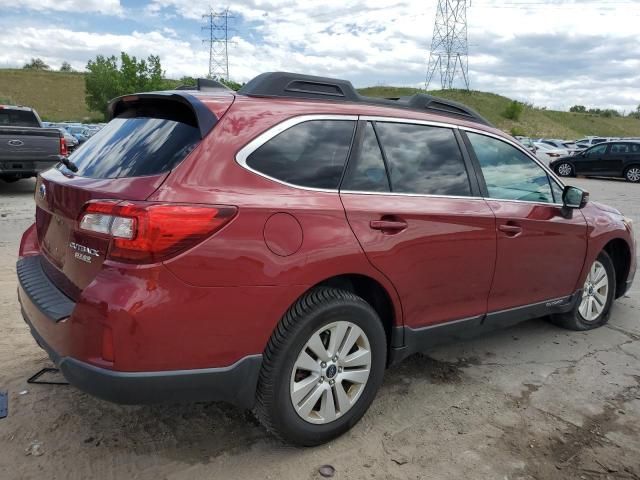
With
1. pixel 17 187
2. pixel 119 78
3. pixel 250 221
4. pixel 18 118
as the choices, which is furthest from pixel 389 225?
pixel 119 78

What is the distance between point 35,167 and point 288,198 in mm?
10065

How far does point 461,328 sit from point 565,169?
A: 22765 millimetres

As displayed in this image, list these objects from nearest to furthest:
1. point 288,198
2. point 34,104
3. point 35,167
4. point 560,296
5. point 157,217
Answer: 1. point 157,217
2. point 288,198
3. point 560,296
4. point 35,167
5. point 34,104

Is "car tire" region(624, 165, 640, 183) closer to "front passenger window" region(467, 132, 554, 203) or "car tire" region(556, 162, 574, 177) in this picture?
"car tire" region(556, 162, 574, 177)

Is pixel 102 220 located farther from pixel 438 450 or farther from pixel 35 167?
pixel 35 167

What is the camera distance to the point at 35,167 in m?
11.0

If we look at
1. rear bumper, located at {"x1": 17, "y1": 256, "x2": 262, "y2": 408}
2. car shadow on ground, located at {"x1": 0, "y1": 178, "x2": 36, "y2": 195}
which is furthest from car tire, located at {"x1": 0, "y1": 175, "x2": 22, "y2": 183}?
rear bumper, located at {"x1": 17, "y1": 256, "x2": 262, "y2": 408}

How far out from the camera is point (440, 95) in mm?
85500

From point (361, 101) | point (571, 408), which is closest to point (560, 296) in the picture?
point (571, 408)

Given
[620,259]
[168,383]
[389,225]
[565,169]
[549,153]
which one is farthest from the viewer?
Answer: [549,153]

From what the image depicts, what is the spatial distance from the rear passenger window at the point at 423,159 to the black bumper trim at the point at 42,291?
1.75 m

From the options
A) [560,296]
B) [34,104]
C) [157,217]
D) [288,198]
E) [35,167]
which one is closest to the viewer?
[157,217]

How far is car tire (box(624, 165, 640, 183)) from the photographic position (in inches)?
853

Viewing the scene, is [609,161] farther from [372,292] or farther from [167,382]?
[167,382]
